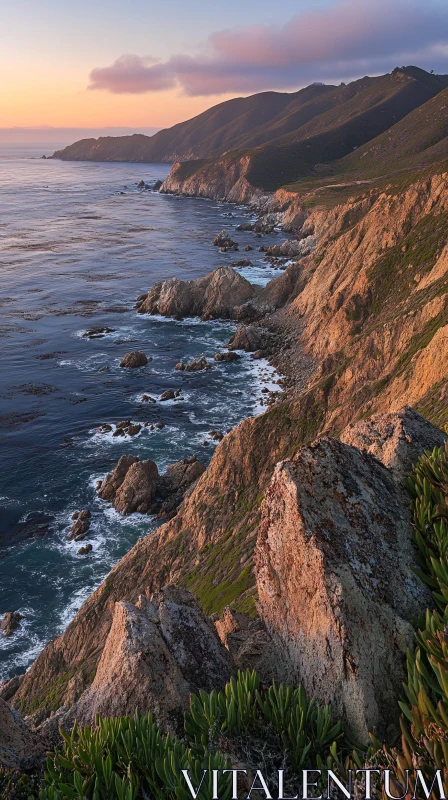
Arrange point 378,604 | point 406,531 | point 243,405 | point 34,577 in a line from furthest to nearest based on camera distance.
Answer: point 243,405
point 34,577
point 406,531
point 378,604

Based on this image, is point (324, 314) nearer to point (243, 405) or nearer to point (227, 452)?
point (243, 405)

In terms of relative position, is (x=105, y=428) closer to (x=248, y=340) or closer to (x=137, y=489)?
(x=137, y=489)

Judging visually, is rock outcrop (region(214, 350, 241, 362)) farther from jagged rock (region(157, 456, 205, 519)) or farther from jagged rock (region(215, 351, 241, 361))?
jagged rock (region(157, 456, 205, 519))

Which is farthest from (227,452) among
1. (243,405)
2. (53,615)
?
(243,405)

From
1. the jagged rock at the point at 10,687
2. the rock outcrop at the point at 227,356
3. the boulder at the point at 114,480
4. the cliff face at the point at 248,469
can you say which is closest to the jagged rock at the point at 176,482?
the boulder at the point at 114,480

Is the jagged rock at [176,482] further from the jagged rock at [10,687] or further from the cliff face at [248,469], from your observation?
the jagged rock at [10,687]
